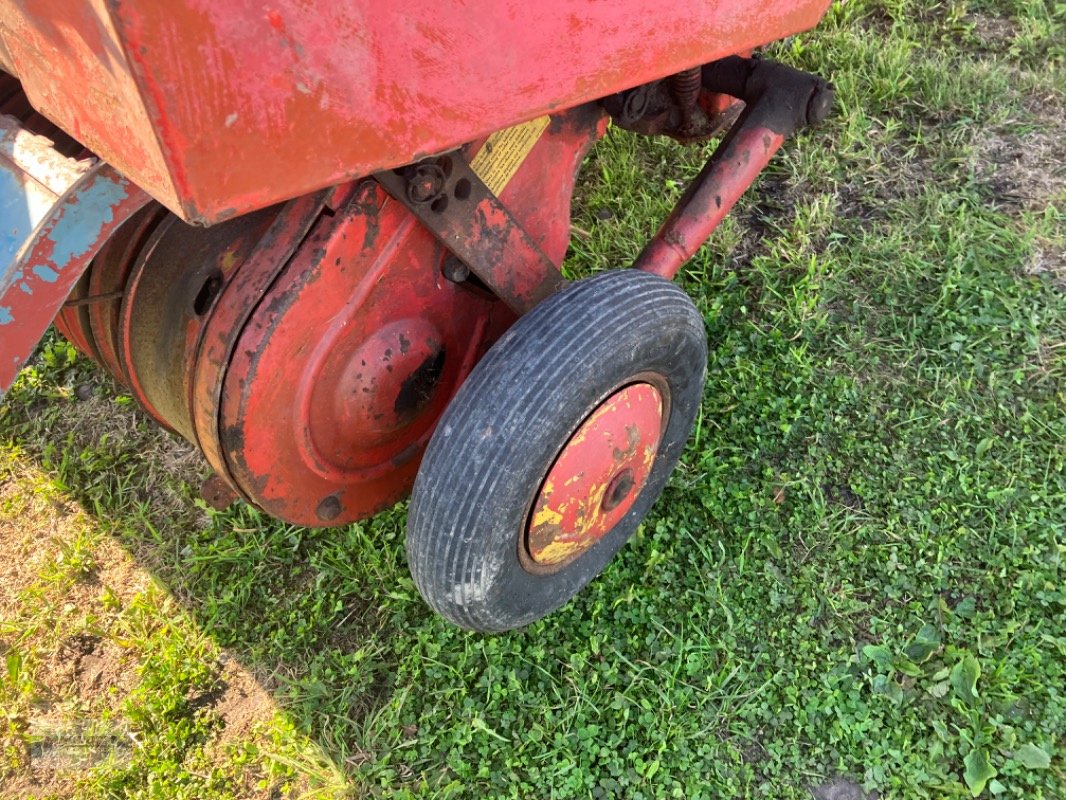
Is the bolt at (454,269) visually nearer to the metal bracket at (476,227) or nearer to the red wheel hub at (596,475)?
the metal bracket at (476,227)

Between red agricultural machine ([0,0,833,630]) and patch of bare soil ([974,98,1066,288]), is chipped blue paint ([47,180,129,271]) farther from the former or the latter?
patch of bare soil ([974,98,1066,288])

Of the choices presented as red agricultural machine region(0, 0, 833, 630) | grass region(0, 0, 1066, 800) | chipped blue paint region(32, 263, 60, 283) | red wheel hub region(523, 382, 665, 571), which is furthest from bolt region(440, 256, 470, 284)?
grass region(0, 0, 1066, 800)

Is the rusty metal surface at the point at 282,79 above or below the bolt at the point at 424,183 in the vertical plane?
above

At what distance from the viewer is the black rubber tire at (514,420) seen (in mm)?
1594

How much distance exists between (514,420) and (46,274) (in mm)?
803

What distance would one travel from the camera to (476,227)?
1684 millimetres

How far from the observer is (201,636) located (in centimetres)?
235

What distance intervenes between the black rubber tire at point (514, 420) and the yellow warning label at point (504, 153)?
0.29 m

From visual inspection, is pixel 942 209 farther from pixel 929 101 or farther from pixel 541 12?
pixel 541 12

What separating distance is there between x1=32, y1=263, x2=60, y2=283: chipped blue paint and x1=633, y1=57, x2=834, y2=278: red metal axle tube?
129 cm

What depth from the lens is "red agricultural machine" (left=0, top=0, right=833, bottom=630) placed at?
1040mm

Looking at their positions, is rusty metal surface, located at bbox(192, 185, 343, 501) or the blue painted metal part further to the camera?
rusty metal surface, located at bbox(192, 185, 343, 501)

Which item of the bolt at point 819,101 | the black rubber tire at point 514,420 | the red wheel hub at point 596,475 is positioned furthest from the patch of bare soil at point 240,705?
the bolt at point 819,101

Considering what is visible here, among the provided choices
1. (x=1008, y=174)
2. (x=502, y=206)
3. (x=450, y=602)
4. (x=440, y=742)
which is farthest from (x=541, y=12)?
(x=1008, y=174)
